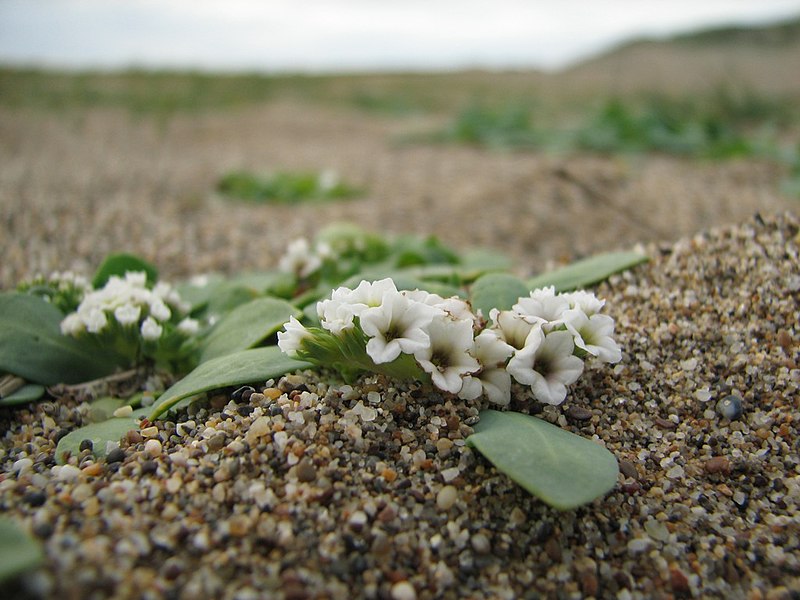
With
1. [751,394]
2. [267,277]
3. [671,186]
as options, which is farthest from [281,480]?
[671,186]

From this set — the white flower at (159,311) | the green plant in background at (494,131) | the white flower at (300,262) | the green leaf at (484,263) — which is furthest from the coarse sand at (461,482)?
the green plant in background at (494,131)

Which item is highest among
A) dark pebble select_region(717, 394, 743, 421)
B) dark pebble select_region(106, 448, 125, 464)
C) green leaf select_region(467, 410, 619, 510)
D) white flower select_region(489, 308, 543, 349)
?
white flower select_region(489, 308, 543, 349)

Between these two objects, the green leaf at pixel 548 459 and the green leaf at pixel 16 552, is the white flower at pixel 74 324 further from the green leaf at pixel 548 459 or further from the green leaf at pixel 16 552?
the green leaf at pixel 548 459

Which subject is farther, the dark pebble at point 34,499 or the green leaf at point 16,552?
the dark pebble at point 34,499

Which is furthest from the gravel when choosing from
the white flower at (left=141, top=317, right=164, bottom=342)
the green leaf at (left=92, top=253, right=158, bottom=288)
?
the green leaf at (left=92, top=253, right=158, bottom=288)

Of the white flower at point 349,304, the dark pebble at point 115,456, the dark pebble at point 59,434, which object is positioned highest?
the white flower at point 349,304

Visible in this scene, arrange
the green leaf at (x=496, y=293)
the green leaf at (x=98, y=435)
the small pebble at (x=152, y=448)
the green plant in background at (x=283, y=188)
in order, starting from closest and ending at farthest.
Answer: the small pebble at (x=152, y=448) → the green leaf at (x=98, y=435) → the green leaf at (x=496, y=293) → the green plant in background at (x=283, y=188)

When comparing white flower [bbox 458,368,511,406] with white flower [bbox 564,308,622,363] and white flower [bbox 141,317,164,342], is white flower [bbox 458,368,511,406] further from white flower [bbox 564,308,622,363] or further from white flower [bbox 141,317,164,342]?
white flower [bbox 141,317,164,342]
